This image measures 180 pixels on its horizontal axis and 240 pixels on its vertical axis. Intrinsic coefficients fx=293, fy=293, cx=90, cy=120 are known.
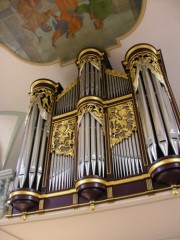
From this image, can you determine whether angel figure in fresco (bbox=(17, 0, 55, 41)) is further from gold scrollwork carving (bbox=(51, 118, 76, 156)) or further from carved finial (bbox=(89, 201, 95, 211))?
carved finial (bbox=(89, 201, 95, 211))

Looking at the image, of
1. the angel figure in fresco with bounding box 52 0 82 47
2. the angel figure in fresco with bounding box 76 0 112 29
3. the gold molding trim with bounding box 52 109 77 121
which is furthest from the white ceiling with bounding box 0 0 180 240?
the gold molding trim with bounding box 52 109 77 121

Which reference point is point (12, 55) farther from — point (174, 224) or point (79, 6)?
point (174, 224)

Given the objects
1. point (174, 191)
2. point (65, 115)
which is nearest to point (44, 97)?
point (65, 115)

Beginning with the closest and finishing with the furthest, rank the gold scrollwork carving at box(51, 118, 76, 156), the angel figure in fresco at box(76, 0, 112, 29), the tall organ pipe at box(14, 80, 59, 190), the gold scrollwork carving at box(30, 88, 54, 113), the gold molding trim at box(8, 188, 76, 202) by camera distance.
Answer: the gold molding trim at box(8, 188, 76, 202)
the tall organ pipe at box(14, 80, 59, 190)
the gold scrollwork carving at box(51, 118, 76, 156)
the gold scrollwork carving at box(30, 88, 54, 113)
the angel figure in fresco at box(76, 0, 112, 29)

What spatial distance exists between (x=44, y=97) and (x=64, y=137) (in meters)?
1.55

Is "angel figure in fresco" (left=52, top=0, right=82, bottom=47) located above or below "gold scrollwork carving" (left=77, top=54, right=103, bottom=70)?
above

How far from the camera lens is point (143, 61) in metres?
6.32

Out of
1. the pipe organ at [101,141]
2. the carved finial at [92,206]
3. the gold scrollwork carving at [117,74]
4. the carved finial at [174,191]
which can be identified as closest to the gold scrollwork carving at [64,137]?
the pipe organ at [101,141]

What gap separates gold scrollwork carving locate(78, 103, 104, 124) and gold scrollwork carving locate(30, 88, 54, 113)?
1191 millimetres

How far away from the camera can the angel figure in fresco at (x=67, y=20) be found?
7.64 metres

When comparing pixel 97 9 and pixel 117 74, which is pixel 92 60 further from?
pixel 97 9

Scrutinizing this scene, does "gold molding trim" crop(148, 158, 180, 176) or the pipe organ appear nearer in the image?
"gold molding trim" crop(148, 158, 180, 176)

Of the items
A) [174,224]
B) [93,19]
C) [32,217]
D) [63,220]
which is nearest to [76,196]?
[63,220]

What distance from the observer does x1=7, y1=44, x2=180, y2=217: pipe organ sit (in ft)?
14.5
